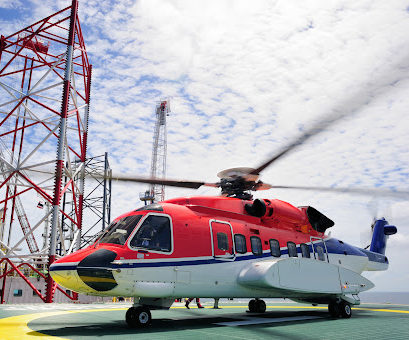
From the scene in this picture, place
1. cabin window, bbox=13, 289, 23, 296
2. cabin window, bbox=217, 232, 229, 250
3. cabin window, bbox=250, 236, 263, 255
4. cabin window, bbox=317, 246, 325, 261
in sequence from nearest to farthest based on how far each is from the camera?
cabin window, bbox=217, 232, 229, 250 → cabin window, bbox=250, 236, 263, 255 → cabin window, bbox=317, 246, 325, 261 → cabin window, bbox=13, 289, 23, 296

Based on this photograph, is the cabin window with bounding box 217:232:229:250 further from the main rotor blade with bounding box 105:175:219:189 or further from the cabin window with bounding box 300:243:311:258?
the cabin window with bounding box 300:243:311:258

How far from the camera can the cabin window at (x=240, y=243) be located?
11.4 meters

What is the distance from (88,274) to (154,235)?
79.4 inches

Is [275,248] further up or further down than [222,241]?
further down

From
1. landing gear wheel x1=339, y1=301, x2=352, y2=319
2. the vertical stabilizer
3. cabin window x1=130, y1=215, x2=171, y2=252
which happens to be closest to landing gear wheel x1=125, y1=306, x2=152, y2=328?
cabin window x1=130, y1=215, x2=171, y2=252

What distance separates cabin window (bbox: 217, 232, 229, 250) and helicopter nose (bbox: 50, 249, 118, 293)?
343 cm

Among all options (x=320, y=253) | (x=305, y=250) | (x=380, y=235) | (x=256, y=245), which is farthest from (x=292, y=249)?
(x=380, y=235)

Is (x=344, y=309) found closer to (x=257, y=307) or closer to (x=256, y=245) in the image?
(x=257, y=307)

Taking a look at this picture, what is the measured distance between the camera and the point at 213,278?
1048 centimetres

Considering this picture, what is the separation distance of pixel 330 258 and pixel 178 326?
23.7 ft

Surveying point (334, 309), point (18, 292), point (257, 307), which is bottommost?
point (18, 292)

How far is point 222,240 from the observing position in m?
11.1

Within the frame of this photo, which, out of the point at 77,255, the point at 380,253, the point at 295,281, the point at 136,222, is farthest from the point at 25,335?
the point at 380,253

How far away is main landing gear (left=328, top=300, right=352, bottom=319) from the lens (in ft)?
40.3
